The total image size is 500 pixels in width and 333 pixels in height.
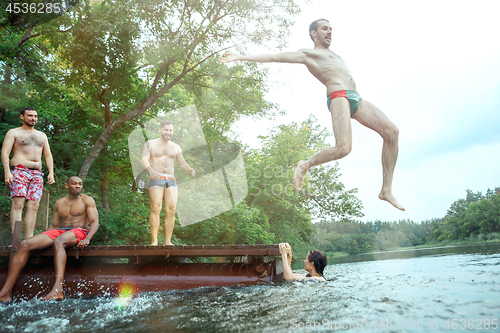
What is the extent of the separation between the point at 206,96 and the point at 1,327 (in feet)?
39.6

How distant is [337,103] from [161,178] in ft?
10.7

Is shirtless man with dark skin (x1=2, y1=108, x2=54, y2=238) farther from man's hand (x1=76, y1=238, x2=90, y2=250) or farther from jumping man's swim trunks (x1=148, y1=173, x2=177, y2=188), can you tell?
jumping man's swim trunks (x1=148, y1=173, x2=177, y2=188)

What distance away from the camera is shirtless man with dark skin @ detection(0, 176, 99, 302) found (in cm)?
395

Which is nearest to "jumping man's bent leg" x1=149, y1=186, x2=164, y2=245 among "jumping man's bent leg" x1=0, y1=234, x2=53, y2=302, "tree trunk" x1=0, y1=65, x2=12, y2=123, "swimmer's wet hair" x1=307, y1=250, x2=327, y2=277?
"jumping man's bent leg" x1=0, y1=234, x2=53, y2=302

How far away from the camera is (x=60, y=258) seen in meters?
4.18

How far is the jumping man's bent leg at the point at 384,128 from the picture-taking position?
3139 millimetres

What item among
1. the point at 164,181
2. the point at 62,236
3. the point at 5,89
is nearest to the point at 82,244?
the point at 62,236

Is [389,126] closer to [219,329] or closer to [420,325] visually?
[420,325]

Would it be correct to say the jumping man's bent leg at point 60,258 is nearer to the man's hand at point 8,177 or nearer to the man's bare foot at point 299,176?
the man's hand at point 8,177

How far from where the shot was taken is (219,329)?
7.38 ft

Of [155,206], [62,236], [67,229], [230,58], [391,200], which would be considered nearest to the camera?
[230,58]

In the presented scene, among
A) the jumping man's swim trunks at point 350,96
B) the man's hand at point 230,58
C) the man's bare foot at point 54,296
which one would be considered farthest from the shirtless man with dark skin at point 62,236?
the jumping man's swim trunks at point 350,96

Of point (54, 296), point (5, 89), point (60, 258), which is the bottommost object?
point (54, 296)

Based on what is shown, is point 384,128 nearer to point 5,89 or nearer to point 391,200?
point 391,200
